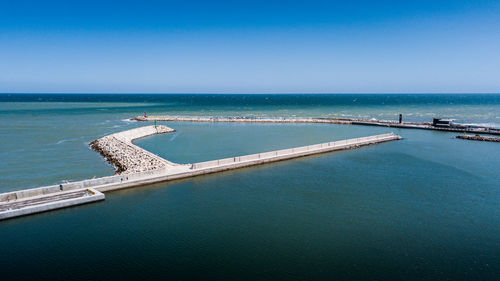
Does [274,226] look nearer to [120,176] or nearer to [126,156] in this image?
[120,176]

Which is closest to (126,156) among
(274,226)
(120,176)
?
(120,176)

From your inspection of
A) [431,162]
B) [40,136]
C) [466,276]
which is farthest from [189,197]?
[40,136]

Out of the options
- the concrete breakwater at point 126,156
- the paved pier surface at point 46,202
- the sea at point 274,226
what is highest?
the concrete breakwater at point 126,156

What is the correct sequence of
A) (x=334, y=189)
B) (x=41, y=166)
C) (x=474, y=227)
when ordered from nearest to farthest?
(x=474, y=227) < (x=334, y=189) < (x=41, y=166)

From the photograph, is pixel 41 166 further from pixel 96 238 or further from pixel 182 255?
pixel 182 255

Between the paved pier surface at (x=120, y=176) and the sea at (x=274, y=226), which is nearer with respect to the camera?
the sea at (x=274, y=226)

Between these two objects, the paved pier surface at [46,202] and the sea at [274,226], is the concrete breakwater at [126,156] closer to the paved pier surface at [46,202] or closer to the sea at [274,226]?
the sea at [274,226]

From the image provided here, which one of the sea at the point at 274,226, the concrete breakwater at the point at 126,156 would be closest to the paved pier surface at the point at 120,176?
the concrete breakwater at the point at 126,156

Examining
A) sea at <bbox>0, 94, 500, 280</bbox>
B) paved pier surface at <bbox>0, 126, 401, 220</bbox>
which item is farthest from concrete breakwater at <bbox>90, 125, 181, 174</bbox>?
sea at <bbox>0, 94, 500, 280</bbox>
